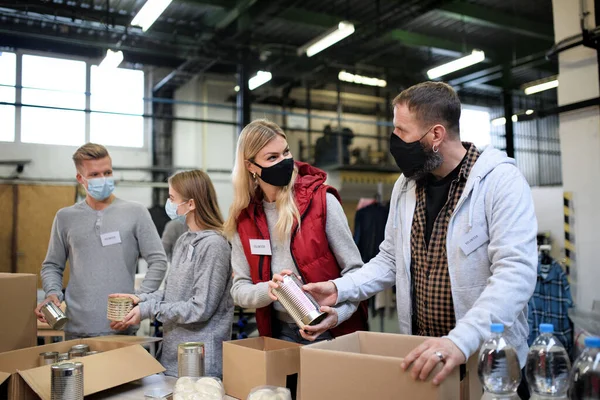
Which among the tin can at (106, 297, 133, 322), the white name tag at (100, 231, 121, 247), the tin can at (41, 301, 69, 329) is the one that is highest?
the white name tag at (100, 231, 121, 247)

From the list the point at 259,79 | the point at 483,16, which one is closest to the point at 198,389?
the point at 259,79

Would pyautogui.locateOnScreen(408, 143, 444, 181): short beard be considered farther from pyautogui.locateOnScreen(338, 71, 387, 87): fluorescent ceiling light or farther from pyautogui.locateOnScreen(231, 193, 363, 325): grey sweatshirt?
pyautogui.locateOnScreen(338, 71, 387, 87): fluorescent ceiling light

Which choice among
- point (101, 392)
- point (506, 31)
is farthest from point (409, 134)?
point (506, 31)

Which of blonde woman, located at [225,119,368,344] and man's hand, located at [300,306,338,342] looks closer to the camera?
man's hand, located at [300,306,338,342]

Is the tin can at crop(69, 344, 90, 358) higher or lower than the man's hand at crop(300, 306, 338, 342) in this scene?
lower

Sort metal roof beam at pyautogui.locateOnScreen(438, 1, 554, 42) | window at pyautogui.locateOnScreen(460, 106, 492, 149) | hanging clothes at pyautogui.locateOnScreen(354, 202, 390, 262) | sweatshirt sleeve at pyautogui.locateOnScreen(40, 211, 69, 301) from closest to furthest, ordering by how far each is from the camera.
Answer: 1. sweatshirt sleeve at pyautogui.locateOnScreen(40, 211, 69, 301)
2. hanging clothes at pyautogui.locateOnScreen(354, 202, 390, 262)
3. metal roof beam at pyautogui.locateOnScreen(438, 1, 554, 42)
4. window at pyautogui.locateOnScreen(460, 106, 492, 149)

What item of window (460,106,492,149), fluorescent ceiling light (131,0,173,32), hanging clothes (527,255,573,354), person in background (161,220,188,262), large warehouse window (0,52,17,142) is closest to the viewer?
hanging clothes (527,255,573,354)

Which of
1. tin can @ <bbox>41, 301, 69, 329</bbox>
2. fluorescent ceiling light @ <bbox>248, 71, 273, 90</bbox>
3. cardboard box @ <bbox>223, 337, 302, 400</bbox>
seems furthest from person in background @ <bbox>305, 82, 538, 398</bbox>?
fluorescent ceiling light @ <bbox>248, 71, 273, 90</bbox>

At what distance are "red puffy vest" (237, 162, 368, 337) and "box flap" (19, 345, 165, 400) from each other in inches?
16.0

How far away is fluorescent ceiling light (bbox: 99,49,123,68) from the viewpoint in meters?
7.49

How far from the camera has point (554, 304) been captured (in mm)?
4484

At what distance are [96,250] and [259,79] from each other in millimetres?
6199

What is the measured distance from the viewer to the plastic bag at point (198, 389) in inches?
55.6

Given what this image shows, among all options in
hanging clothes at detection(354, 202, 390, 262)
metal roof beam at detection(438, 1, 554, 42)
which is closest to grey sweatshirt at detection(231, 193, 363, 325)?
hanging clothes at detection(354, 202, 390, 262)
